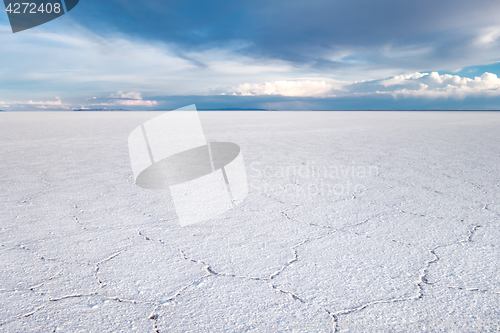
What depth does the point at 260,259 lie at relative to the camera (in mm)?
1553

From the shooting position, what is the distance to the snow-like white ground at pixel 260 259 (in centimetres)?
112

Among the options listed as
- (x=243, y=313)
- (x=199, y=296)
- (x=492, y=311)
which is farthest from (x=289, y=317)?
(x=492, y=311)

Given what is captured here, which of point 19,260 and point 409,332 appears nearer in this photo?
point 409,332

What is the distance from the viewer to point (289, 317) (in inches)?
44.2

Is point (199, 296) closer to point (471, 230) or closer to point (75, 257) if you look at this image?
point (75, 257)

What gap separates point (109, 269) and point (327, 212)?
1435 mm

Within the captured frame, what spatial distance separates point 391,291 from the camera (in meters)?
1.28

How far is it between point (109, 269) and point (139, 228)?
1.67 feet

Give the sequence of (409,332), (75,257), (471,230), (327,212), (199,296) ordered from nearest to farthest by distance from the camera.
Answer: (409,332), (199,296), (75,257), (471,230), (327,212)

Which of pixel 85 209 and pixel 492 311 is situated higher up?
pixel 492 311

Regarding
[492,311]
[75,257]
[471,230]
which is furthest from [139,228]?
[471,230]

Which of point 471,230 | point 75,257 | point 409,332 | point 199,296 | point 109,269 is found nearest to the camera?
point 409,332

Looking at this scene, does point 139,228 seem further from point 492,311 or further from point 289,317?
point 492,311

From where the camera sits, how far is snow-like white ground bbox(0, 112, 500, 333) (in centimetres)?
112
